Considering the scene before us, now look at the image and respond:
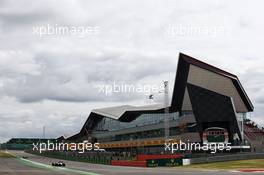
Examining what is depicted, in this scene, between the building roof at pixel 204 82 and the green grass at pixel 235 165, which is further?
the building roof at pixel 204 82

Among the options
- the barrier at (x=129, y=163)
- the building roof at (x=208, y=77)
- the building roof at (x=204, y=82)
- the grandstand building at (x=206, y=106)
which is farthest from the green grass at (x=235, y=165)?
the building roof at (x=204, y=82)

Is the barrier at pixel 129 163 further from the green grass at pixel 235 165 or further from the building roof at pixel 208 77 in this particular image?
the building roof at pixel 208 77

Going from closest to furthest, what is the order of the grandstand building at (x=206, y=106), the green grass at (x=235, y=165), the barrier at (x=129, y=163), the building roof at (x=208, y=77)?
the green grass at (x=235, y=165)
the barrier at (x=129, y=163)
the building roof at (x=208, y=77)
the grandstand building at (x=206, y=106)

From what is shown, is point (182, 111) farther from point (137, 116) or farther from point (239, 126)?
point (137, 116)

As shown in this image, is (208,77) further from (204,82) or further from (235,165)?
(235,165)

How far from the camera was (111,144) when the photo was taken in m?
159

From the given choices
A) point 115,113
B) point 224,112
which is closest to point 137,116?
point 115,113

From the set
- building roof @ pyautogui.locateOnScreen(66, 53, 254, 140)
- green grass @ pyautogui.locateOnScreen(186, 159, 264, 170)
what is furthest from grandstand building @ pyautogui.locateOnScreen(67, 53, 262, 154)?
green grass @ pyautogui.locateOnScreen(186, 159, 264, 170)

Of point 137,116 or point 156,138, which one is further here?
point 137,116

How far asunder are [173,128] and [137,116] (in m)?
30.4

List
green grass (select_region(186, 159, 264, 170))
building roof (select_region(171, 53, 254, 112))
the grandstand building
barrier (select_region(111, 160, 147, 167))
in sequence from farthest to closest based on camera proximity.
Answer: the grandstand building < building roof (select_region(171, 53, 254, 112)) < barrier (select_region(111, 160, 147, 167)) < green grass (select_region(186, 159, 264, 170))

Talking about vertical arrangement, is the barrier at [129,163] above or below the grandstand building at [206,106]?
below

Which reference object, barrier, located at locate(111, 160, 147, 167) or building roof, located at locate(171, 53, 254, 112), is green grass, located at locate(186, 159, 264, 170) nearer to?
barrier, located at locate(111, 160, 147, 167)

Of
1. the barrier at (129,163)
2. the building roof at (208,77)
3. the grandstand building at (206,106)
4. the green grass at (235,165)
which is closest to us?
the green grass at (235,165)
